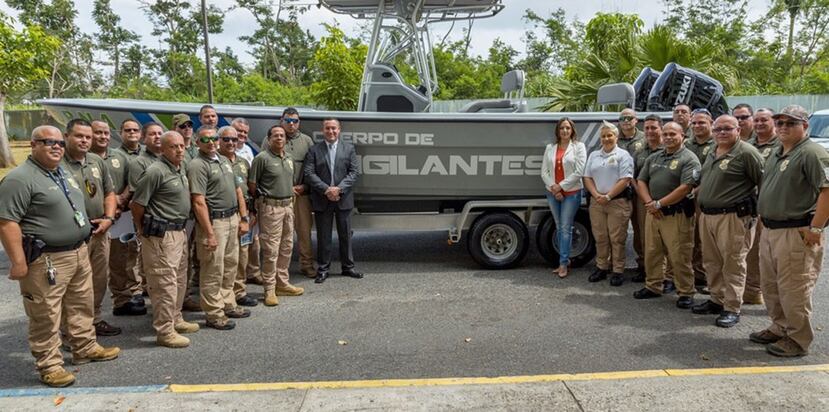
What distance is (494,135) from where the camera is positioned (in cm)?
563

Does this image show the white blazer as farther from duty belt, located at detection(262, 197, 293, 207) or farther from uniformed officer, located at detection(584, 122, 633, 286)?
duty belt, located at detection(262, 197, 293, 207)

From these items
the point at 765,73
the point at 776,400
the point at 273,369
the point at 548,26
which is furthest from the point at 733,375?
the point at 548,26

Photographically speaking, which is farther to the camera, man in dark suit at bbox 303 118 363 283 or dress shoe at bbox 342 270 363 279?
dress shoe at bbox 342 270 363 279

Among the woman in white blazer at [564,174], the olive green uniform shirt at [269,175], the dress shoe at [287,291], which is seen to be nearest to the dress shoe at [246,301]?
the dress shoe at [287,291]

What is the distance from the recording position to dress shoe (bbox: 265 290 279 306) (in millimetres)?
4910

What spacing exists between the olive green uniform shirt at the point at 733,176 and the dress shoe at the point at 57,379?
442cm

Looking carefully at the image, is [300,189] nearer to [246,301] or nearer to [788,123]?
[246,301]

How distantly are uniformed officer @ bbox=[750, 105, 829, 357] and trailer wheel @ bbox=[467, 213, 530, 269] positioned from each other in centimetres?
249

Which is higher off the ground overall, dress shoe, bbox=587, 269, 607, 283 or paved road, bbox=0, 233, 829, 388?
dress shoe, bbox=587, 269, 607, 283

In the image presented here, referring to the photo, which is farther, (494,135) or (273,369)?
(494,135)

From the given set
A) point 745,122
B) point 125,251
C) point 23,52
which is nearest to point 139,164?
point 125,251

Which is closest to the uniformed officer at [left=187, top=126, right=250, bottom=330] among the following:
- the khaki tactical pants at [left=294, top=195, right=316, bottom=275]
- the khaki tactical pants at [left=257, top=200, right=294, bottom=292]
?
the khaki tactical pants at [left=257, top=200, right=294, bottom=292]

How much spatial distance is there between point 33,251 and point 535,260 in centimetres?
471

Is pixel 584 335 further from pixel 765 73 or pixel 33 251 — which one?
pixel 765 73
